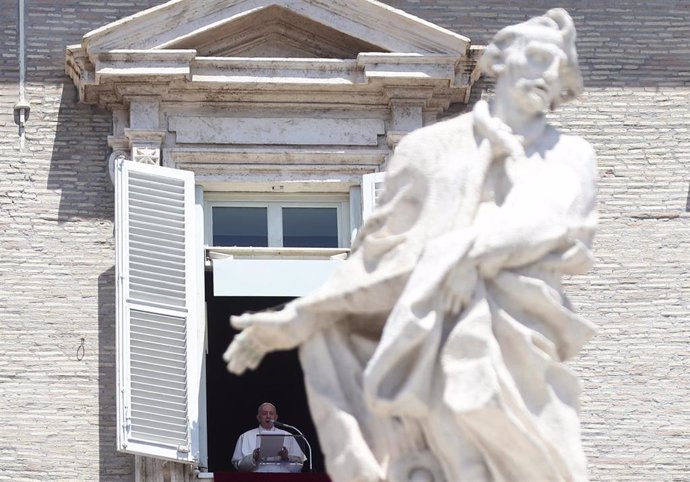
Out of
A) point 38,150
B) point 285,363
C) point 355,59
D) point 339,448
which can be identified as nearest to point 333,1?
point 355,59

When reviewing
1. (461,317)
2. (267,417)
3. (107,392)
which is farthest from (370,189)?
(461,317)

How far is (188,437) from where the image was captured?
20.4 m

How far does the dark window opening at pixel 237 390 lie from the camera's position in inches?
902

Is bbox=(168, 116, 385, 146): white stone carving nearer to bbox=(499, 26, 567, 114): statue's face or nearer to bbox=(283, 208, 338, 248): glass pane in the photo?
bbox=(283, 208, 338, 248): glass pane

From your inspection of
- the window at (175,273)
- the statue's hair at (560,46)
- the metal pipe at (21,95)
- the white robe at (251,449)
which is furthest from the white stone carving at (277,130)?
the statue's hair at (560,46)

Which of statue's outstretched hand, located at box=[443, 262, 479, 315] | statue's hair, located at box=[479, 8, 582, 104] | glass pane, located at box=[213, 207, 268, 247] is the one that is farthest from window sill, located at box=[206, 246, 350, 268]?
statue's outstretched hand, located at box=[443, 262, 479, 315]

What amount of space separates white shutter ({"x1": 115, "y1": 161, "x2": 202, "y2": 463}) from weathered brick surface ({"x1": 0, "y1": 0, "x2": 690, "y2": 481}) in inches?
13.5

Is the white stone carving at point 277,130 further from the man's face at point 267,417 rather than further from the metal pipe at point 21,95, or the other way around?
the man's face at point 267,417

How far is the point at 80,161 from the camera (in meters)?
21.2

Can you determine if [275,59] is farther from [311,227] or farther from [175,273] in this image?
[175,273]

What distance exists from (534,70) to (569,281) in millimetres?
6304

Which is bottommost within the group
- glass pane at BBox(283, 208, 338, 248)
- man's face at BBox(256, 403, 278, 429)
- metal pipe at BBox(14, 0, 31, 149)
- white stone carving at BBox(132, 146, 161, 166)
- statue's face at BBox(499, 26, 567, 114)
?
man's face at BBox(256, 403, 278, 429)

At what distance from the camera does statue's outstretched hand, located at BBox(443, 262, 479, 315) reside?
14266mm

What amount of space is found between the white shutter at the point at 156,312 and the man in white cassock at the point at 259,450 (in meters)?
0.35
